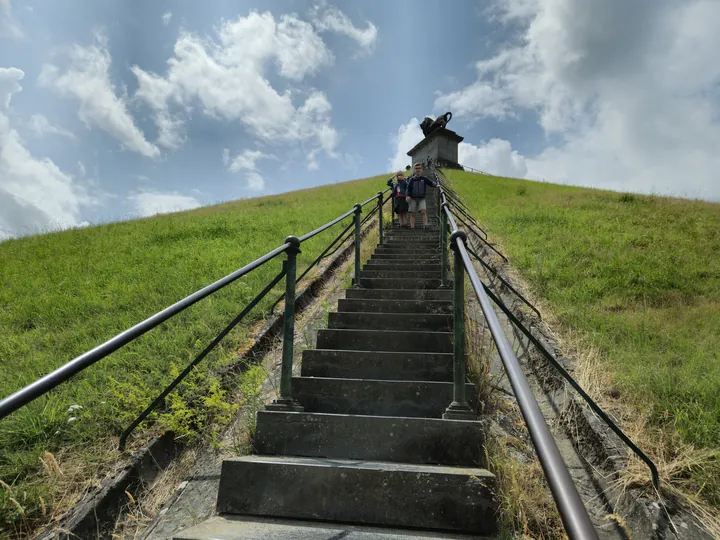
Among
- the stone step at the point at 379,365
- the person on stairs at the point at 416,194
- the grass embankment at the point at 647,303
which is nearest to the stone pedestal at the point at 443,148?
the grass embankment at the point at 647,303

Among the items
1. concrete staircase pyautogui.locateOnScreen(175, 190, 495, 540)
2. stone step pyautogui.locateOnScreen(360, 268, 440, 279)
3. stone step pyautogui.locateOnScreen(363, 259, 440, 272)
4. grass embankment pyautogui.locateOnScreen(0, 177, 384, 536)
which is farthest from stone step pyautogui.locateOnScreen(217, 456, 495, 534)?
stone step pyautogui.locateOnScreen(363, 259, 440, 272)

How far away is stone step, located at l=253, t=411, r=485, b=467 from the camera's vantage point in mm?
2498

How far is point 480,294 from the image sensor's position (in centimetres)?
180

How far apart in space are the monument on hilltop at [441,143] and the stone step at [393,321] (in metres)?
32.5

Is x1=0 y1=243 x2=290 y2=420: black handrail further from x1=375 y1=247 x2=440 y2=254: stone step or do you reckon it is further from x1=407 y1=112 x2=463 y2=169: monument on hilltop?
x1=407 y1=112 x2=463 y2=169: monument on hilltop

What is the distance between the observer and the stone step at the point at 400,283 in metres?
5.29

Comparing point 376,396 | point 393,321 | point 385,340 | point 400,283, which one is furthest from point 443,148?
point 376,396

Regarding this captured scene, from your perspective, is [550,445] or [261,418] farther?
[261,418]

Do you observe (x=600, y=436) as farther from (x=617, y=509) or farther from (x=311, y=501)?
(x=311, y=501)

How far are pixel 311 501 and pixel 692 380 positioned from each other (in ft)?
9.73

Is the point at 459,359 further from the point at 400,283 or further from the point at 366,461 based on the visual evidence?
the point at 400,283

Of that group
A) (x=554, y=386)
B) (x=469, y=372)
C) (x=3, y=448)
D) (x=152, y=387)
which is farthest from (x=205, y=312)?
(x=554, y=386)

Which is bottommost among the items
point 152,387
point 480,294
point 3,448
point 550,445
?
point 3,448

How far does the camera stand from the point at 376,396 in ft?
10.2
